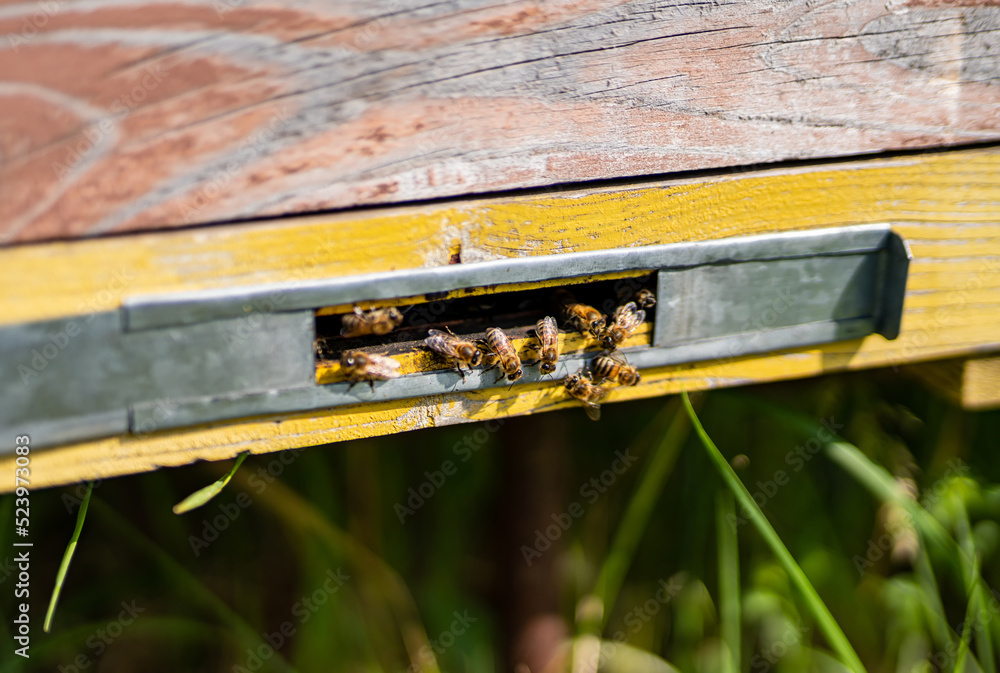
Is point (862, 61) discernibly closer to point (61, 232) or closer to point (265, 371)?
point (265, 371)

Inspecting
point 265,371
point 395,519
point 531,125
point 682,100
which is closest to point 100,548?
point 395,519

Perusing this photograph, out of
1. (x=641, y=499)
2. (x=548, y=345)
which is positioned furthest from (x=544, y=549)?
(x=548, y=345)

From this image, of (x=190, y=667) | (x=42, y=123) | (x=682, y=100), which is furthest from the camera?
(x=190, y=667)

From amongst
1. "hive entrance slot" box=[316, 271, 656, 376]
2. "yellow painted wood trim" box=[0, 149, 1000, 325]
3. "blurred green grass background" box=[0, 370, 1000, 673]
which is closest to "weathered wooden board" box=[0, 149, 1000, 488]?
"yellow painted wood trim" box=[0, 149, 1000, 325]

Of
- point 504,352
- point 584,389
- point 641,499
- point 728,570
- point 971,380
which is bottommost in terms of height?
point 728,570

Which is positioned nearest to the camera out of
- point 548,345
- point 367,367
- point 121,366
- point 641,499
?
point 121,366

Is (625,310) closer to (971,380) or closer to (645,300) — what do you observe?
(645,300)

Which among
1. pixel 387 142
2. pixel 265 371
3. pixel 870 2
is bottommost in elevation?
pixel 265 371

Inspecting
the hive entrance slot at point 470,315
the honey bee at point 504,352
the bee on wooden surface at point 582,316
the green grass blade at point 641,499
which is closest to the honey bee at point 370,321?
the hive entrance slot at point 470,315
